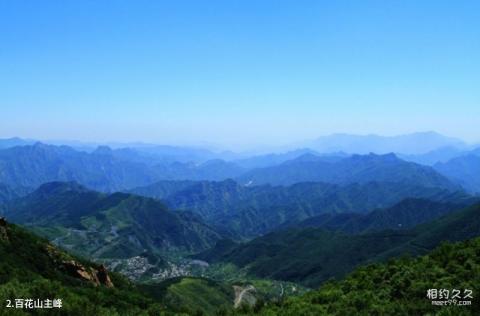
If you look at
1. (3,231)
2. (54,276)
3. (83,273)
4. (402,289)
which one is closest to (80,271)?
(83,273)

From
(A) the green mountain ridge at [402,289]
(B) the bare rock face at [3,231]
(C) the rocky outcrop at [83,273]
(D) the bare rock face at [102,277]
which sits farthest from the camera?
(D) the bare rock face at [102,277]

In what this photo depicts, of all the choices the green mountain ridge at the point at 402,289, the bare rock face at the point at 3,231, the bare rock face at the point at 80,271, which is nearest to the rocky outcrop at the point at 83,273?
the bare rock face at the point at 80,271

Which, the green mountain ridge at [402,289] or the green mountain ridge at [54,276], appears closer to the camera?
the green mountain ridge at [402,289]

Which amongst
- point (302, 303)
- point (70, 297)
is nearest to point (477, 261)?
point (302, 303)

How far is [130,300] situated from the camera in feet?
262

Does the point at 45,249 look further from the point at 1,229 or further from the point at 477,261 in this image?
the point at 477,261

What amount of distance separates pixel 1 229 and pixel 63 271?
62.0ft

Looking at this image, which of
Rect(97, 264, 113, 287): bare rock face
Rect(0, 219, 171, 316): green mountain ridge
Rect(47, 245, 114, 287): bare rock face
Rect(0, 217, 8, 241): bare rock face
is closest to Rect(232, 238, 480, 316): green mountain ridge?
Rect(0, 219, 171, 316): green mountain ridge

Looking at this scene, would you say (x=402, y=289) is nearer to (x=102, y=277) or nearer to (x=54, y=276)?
(x=54, y=276)

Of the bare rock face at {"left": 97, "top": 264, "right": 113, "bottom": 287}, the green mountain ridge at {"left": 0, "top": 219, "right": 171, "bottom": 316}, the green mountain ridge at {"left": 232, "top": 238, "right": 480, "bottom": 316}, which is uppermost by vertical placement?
the green mountain ridge at {"left": 232, "top": 238, "right": 480, "bottom": 316}

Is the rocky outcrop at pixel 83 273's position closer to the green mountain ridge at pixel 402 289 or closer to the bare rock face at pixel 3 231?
the bare rock face at pixel 3 231

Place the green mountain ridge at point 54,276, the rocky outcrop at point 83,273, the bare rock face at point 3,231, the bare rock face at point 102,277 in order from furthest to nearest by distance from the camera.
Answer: the bare rock face at point 102,277 → the bare rock face at point 3,231 → the rocky outcrop at point 83,273 → the green mountain ridge at point 54,276

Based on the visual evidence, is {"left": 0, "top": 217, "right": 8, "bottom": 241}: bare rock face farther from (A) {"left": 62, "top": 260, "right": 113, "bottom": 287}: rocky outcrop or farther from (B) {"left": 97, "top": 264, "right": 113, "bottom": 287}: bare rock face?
(B) {"left": 97, "top": 264, "right": 113, "bottom": 287}: bare rock face

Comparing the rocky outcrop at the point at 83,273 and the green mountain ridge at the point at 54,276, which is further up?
the green mountain ridge at the point at 54,276
